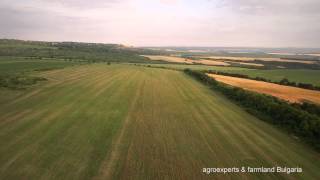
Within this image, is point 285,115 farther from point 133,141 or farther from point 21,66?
point 21,66

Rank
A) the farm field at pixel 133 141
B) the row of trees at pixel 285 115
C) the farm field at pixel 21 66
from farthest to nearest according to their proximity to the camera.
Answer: the farm field at pixel 21 66, the row of trees at pixel 285 115, the farm field at pixel 133 141

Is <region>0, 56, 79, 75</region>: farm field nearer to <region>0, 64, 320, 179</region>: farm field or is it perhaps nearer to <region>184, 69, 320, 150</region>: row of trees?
<region>0, 64, 320, 179</region>: farm field

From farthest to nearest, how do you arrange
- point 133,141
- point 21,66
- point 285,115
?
point 21,66 < point 285,115 < point 133,141

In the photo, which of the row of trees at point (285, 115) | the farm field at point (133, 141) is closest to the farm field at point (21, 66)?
the farm field at point (133, 141)

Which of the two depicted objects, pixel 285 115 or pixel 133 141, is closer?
pixel 133 141

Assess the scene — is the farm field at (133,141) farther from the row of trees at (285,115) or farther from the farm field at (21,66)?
the farm field at (21,66)

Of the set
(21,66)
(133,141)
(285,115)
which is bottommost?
(133,141)

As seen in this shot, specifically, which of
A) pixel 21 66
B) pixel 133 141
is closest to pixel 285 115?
pixel 133 141

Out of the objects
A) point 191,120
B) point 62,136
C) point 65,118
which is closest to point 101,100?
point 65,118

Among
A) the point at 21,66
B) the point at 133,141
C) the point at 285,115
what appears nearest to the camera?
the point at 133,141
